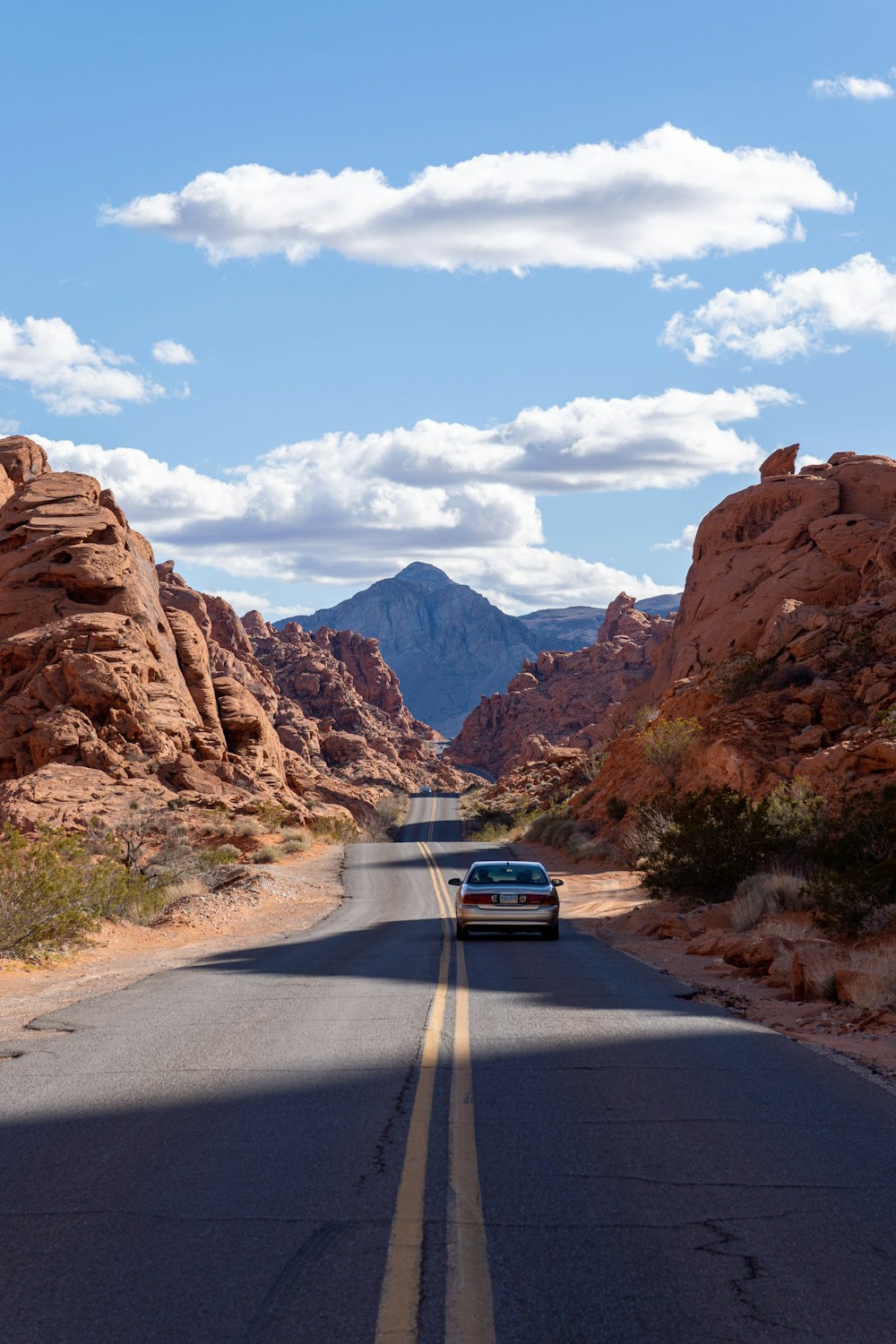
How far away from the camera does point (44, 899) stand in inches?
706

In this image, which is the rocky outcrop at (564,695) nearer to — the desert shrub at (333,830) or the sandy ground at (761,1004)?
the desert shrub at (333,830)

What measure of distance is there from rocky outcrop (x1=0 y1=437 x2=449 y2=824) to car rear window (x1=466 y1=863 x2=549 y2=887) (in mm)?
22199

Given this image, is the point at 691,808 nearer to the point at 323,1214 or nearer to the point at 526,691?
A: the point at 323,1214

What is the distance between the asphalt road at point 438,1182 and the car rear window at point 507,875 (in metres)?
9.63

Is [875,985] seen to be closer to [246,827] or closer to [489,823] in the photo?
[246,827]

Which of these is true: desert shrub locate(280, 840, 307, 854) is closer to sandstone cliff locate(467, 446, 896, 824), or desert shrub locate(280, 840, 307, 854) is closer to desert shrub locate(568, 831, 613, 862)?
desert shrub locate(568, 831, 613, 862)

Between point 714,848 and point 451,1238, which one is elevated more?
point 451,1238

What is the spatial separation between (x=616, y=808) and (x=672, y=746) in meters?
4.35

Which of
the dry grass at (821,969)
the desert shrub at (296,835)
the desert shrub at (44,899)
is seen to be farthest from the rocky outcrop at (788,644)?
the desert shrub at (44,899)

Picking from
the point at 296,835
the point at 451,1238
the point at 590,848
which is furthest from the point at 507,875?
the point at 296,835

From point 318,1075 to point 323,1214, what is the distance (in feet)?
10.3

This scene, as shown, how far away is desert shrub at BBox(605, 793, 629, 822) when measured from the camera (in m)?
43.8

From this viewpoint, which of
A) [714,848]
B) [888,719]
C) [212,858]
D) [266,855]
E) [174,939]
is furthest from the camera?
[266,855]

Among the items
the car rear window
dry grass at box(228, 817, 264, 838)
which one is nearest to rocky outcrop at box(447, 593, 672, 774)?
dry grass at box(228, 817, 264, 838)
